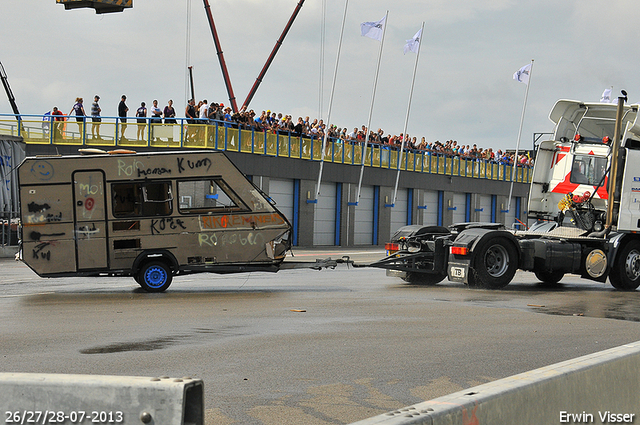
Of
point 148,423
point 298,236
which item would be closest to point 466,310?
point 148,423

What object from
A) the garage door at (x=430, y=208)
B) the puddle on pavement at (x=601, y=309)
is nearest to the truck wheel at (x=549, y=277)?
the puddle on pavement at (x=601, y=309)

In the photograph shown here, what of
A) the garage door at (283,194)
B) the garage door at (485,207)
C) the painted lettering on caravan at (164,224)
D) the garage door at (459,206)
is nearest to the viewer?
the painted lettering on caravan at (164,224)

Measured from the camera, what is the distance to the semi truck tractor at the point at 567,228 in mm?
14172

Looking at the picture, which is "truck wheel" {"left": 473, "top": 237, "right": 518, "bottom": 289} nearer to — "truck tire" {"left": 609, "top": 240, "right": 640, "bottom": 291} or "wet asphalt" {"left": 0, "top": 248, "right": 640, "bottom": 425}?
"wet asphalt" {"left": 0, "top": 248, "right": 640, "bottom": 425}

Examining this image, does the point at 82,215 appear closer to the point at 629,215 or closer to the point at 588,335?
the point at 588,335

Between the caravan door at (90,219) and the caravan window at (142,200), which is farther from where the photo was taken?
the caravan window at (142,200)

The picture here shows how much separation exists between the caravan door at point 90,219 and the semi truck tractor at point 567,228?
5.61m

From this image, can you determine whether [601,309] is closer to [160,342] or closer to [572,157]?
[572,157]

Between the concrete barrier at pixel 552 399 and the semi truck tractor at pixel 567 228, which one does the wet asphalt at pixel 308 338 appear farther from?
the concrete barrier at pixel 552 399

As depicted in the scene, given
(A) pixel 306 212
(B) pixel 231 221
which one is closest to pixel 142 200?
(B) pixel 231 221

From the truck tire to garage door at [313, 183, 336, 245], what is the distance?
24280 mm

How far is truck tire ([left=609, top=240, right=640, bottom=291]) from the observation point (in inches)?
577

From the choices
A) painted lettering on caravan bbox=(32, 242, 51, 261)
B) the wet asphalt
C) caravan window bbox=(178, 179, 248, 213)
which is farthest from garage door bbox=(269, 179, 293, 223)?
painted lettering on caravan bbox=(32, 242, 51, 261)

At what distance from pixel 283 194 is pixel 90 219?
2320cm
